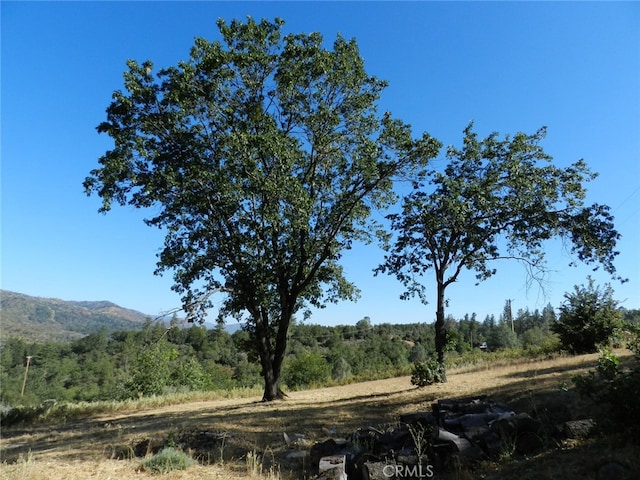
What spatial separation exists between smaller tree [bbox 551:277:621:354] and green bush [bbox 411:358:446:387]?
8272 mm

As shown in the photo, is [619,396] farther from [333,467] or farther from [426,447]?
[333,467]

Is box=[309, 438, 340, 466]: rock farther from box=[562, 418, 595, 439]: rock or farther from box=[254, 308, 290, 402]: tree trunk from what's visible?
box=[254, 308, 290, 402]: tree trunk

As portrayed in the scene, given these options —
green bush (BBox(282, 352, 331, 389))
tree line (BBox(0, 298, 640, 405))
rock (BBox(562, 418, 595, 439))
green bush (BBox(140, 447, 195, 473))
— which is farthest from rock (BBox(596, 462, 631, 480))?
green bush (BBox(282, 352, 331, 389))

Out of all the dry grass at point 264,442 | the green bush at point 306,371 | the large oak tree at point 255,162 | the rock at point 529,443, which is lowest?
the green bush at point 306,371

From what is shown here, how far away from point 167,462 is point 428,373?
33.7ft

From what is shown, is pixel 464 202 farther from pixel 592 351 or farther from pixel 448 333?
pixel 592 351

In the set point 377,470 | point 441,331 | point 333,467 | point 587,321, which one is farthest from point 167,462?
point 587,321

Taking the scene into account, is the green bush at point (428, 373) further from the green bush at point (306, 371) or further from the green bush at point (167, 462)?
the green bush at point (306, 371)

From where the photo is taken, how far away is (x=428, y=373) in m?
14.0

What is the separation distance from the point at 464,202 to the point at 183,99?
1039 centimetres

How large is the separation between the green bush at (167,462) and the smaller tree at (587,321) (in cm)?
1821

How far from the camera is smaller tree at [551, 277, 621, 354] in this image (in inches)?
694

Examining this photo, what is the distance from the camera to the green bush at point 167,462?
582 centimetres

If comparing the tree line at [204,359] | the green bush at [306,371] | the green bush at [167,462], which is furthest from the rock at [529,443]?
the green bush at [306,371]
